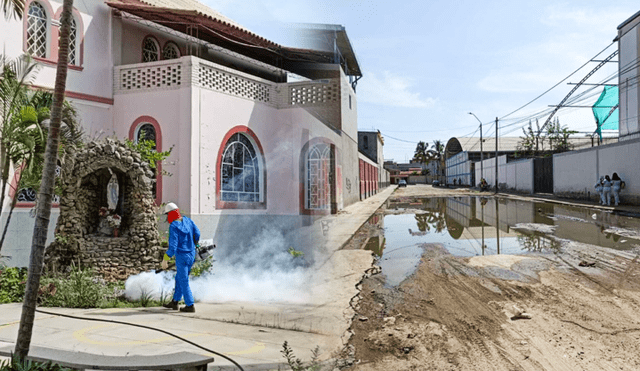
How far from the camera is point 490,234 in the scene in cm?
1178

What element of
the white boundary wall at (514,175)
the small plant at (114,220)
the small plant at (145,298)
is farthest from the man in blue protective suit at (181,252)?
the white boundary wall at (514,175)

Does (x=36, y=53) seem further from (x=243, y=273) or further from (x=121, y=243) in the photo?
(x=243, y=273)

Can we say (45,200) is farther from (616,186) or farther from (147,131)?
(616,186)

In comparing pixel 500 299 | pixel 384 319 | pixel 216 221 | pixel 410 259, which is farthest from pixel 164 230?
pixel 500 299

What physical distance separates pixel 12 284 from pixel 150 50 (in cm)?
616

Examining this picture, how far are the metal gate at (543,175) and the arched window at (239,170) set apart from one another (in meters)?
25.0

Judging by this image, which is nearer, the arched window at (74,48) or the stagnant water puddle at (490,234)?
the stagnant water puddle at (490,234)

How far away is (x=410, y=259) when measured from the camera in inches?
343

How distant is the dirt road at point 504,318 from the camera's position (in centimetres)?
377

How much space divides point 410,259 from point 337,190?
401 cm

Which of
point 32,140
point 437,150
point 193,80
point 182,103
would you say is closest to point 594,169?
point 193,80

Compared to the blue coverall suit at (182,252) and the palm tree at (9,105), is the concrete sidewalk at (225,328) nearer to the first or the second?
the blue coverall suit at (182,252)

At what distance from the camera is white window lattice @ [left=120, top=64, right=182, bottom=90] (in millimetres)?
9820

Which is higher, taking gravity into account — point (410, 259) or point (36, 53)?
point (36, 53)
